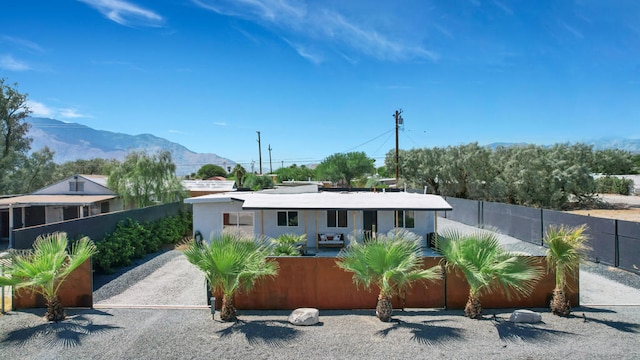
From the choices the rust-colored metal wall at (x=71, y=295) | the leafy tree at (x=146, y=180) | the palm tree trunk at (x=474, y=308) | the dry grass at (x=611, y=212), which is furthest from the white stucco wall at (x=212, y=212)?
the dry grass at (x=611, y=212)

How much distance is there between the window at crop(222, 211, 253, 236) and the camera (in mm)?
16666

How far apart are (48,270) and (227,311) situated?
12.0 ft

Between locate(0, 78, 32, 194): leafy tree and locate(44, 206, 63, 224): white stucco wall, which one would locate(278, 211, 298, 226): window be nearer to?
locate(44, 206, 63, 224): white stucco wall

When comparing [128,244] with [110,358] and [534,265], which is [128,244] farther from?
[534,265]

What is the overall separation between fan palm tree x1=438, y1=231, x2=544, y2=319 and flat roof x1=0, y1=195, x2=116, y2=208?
19.4 m

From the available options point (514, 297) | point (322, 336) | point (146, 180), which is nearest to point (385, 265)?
point (322, 336)

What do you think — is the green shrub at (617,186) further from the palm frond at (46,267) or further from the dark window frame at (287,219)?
the palm frond at (46,267)

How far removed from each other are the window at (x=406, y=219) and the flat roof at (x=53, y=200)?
1633 cm

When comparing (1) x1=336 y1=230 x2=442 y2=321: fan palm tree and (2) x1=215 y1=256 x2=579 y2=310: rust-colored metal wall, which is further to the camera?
(2) x1=215 y1=256 x2=579 y2=310: rust-colored metal wall

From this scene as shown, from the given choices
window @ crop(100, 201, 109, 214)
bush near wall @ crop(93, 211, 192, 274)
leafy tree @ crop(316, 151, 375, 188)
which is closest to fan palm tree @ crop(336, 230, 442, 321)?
bush near wall @ crop(93, 211, 192, 274)

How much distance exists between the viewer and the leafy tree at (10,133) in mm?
27312

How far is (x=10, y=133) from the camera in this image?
28266 millimetres

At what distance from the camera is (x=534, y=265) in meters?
8.36

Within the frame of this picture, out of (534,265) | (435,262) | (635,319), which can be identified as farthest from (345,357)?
(635,319)
